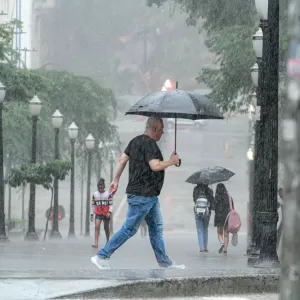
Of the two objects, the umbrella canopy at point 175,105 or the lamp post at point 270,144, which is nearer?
the lamp post at point 270,144

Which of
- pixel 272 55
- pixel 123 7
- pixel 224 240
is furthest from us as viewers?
pixel 123 7

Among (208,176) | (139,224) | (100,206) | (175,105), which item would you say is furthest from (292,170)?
(208,176)

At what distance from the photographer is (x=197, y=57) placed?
92625 mm

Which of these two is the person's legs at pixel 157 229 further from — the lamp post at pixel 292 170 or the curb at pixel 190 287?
the lamp post at pixel 292 170

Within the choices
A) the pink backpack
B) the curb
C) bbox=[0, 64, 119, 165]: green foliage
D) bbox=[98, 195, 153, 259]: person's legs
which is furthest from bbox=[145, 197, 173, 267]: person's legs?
bbox=[0, 64, 119, 165]: green foliage

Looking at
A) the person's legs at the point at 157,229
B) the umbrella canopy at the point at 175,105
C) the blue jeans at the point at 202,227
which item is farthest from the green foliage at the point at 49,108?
the person's legs at the point at 157,229

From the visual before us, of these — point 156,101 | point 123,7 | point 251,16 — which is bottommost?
point 156,101

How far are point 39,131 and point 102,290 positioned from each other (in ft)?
107

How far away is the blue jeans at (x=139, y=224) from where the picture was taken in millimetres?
10672

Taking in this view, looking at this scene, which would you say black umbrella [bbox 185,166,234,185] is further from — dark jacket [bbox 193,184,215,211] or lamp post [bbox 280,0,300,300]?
lamp post [bbox 280,0,300,300]

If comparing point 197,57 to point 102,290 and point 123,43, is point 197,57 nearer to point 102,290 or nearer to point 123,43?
point 123,43

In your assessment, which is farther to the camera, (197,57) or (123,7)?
(197,57)

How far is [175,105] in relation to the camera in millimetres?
12344

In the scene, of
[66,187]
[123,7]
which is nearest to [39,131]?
[66,187]
